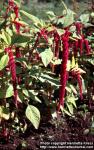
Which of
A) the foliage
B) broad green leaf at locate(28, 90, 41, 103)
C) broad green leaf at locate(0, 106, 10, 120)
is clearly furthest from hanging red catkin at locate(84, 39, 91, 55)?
broad green leaf at locate(0, 106, 10, 120)

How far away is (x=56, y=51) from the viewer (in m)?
2.92

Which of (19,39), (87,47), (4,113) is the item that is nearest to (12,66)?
(19,39)

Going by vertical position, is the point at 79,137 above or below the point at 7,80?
A: below

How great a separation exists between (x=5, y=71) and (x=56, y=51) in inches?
15.3

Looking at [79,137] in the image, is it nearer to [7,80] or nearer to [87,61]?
[87,61]

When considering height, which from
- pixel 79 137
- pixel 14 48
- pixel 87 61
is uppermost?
pixel 14 48

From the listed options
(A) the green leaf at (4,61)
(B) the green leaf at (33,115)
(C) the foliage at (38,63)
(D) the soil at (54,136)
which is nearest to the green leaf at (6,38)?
(C) the foliage at (38,63)

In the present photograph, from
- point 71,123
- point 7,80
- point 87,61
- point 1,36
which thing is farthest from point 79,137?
point 1,36

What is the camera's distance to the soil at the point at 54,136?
10.2ft

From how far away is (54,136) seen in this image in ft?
10.6

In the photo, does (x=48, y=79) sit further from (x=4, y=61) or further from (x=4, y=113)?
(x=4, y=61)

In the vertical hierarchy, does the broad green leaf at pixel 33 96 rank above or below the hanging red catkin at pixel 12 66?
below

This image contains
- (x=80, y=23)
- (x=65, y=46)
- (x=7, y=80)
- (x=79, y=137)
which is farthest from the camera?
(x=79, y=137)

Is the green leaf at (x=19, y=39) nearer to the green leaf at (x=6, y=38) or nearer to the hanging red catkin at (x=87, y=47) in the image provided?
the green leaf at (x=6, y=38)
